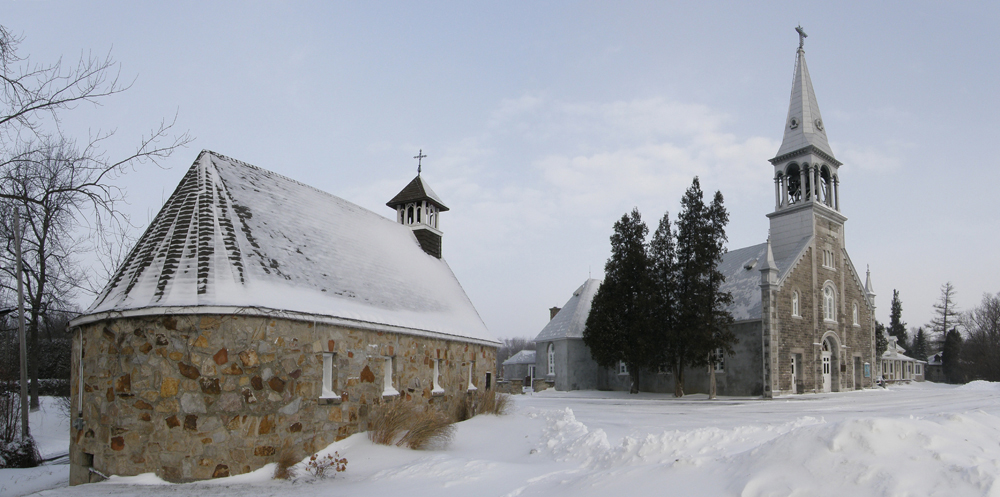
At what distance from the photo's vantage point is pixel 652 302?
32719 millimetres

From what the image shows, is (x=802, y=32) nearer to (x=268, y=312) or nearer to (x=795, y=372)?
(x=795, y=372)

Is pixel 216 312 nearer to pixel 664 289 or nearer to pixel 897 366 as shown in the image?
pixel 664 289

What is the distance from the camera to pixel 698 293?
Answer: 103 feet

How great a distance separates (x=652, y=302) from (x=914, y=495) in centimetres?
2693

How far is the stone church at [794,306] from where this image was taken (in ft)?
106

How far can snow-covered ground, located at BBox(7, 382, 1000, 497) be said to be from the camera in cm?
665

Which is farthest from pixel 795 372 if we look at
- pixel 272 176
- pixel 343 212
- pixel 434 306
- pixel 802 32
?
pixel 272 176

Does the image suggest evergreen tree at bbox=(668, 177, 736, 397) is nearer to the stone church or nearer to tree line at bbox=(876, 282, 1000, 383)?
the stone church

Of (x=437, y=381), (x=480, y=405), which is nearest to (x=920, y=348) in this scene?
(x=480, y=405)

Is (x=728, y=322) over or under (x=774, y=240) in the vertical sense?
under

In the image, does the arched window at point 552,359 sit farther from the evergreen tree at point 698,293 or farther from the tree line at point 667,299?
the evergreen tree at point 698,293

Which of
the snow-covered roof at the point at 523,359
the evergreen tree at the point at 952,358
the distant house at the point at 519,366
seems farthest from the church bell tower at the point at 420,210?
the evergreen tree at the point at 952,358

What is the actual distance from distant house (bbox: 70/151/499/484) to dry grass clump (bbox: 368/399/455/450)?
646 millimetres

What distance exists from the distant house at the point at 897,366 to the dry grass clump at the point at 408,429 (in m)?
52.3
